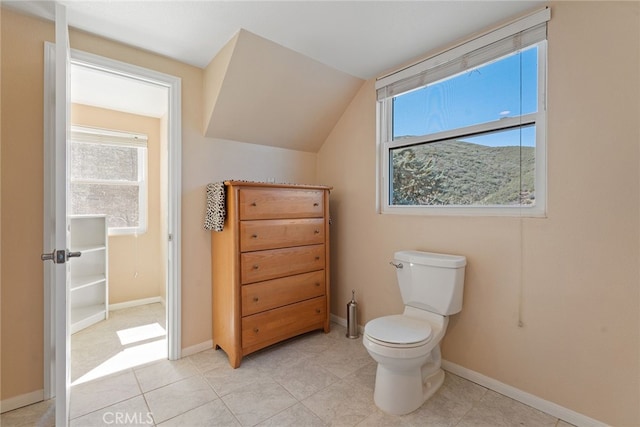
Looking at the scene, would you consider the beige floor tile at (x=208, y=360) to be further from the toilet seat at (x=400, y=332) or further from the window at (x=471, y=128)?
the window at (x=471, y=128)

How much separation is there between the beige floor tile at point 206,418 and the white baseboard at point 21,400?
2.81 feet

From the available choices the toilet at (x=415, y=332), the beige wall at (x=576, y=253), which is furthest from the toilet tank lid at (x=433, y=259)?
the beige wall at (x=576, y=253)

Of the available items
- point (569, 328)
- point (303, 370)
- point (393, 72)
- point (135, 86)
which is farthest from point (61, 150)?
point (569, 328)

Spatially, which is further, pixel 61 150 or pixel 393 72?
pixel 393 72

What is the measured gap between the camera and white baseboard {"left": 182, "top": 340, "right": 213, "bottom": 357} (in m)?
2.23

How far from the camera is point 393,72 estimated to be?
2.30 m

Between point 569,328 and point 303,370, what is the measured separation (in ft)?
5.24

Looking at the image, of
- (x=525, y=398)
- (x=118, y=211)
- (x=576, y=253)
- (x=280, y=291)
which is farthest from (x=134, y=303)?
(x=576, y=253)

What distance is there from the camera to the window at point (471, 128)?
167cm

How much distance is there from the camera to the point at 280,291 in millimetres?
2273

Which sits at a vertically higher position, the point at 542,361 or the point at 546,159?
the point at 546,159

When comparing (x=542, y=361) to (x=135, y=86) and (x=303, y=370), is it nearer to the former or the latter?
(x=303, y=370)

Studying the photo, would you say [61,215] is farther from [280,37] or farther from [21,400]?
[280,37]

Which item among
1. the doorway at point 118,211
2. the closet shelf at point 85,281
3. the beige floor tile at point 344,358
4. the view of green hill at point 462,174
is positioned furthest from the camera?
the closet shelf at point 85,281
